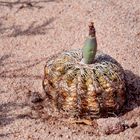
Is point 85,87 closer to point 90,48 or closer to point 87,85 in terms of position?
point 87,85

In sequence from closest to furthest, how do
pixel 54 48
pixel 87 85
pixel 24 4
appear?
pixel 87 85 < pixel 54 48 < pixel 24 4

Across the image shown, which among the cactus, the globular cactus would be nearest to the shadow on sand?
the globular cactus

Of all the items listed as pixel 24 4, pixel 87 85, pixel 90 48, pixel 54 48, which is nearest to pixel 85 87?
pixel 87 85

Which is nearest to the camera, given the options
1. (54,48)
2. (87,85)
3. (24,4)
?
(87,85)

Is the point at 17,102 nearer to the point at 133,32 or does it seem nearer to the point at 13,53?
the point at 13,53

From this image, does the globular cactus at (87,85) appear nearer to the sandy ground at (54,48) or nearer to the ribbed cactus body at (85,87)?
the ribbed cactus body at (85,87)

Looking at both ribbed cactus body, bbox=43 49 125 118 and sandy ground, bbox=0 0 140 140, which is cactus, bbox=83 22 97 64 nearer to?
ribbed cactus body, bbox=43 49 125 118
